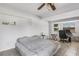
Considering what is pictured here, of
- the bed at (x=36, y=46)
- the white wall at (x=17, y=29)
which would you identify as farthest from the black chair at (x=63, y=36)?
the white wall at (x=17, y=29)

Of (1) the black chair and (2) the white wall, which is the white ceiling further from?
(1) the black chair

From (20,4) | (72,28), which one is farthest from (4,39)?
(72,28)

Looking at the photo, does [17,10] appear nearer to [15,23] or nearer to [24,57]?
[15,23]

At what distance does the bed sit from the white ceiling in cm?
47

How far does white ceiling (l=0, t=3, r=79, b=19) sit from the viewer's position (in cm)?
122

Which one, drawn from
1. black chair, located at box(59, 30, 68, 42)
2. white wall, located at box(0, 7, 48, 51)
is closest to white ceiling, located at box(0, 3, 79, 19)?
white wall, located at box(0, 7, 48, 51)

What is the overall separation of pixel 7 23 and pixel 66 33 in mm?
1054

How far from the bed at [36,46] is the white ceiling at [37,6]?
470 mm

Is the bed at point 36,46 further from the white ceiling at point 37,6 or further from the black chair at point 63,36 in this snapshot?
the white ceiling at point 37,6

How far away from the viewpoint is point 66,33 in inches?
54.0

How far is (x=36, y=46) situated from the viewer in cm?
126

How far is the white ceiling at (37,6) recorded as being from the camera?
1219 millimetres

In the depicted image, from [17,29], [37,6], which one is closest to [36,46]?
[17,29]

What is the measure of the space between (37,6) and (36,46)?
0.74 meters
